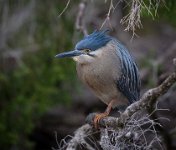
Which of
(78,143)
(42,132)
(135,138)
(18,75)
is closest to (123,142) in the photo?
(135,138)

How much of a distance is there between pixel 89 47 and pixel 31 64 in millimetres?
2745

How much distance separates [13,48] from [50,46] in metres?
0.44

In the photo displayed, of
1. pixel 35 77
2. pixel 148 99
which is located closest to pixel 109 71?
pixel 148 99

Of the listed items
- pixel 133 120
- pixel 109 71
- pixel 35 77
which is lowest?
pixel 35 77

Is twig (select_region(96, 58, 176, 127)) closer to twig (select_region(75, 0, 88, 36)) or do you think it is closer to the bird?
the bird

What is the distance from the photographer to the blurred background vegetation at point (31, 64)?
691 cm

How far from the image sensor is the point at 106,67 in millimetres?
4609

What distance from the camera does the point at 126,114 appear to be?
3.79 m

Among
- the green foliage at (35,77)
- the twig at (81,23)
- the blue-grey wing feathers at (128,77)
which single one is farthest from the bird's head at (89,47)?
the green foliage at (35,77)

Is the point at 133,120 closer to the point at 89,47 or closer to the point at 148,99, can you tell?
the point at 148,99

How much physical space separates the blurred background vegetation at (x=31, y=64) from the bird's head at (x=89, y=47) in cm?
223

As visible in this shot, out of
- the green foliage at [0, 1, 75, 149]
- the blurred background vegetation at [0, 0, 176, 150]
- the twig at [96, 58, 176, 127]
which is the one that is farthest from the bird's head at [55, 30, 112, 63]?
the green foliage at [0, 1, 75, 149]

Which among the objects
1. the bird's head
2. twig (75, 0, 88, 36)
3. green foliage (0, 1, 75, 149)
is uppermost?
twig (75, 0, 88, 36)

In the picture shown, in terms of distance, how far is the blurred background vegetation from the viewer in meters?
6.91
